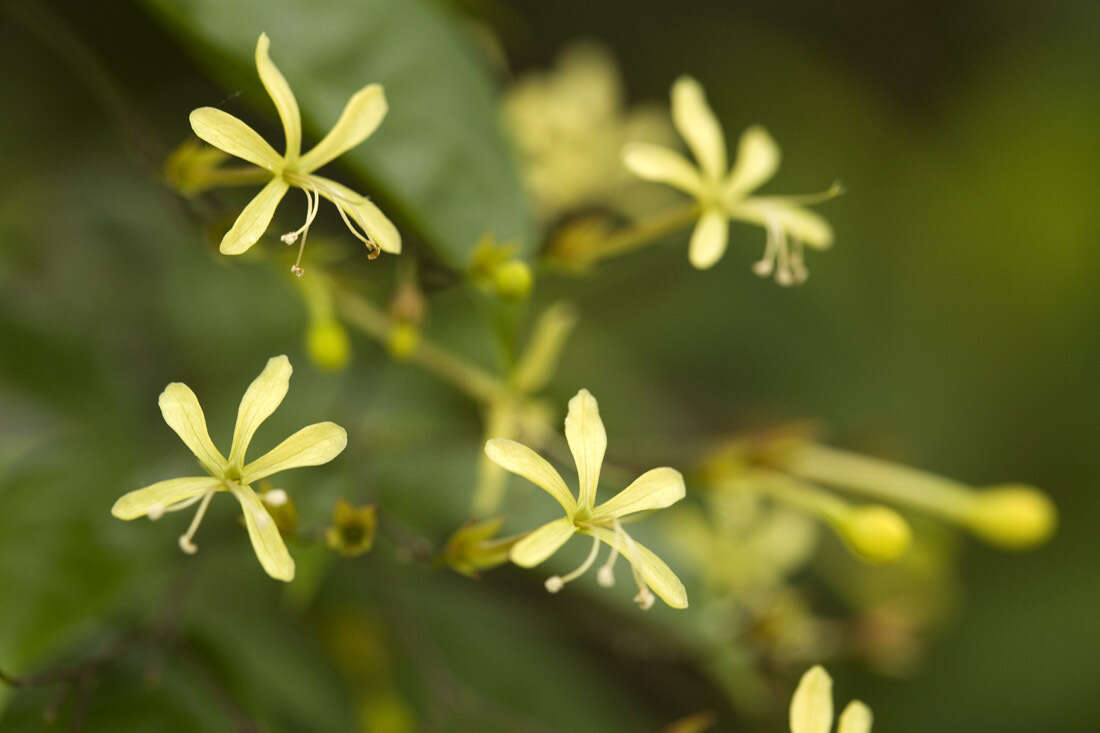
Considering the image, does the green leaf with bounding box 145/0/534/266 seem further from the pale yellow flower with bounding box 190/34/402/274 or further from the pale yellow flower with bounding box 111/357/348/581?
the pale yellow flower with bounding box 111/357/348/581

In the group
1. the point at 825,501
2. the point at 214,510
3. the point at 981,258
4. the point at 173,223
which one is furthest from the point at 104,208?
the point at 981,258

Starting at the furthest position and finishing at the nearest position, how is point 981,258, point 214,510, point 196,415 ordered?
point 981,258
point 214,510
point 196,415

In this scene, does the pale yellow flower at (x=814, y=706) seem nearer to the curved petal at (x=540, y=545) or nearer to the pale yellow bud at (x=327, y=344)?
the curved petal at (x=540, y=545)

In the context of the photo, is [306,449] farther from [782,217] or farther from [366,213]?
[782,217]

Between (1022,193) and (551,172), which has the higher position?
(1022,193)

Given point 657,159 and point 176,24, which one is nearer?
point 176,24

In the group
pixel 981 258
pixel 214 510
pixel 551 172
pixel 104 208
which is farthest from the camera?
pixel 981 258

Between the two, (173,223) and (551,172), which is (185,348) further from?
(551,172)

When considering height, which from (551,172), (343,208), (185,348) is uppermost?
(551,172)
